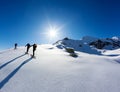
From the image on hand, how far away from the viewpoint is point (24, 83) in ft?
25.2

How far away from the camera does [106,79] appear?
9078 mm

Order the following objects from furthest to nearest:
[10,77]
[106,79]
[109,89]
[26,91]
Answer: [106,79], [10,77], [109,89], [26,91]

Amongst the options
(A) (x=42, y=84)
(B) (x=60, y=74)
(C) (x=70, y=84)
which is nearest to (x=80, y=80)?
(C) (x=70, y=84)

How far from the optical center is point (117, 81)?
8.84m

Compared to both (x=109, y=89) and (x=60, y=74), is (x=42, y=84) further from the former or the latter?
(x=109, y=89)

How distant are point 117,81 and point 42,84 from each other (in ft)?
17.2

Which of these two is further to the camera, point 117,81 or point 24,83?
point 117,81

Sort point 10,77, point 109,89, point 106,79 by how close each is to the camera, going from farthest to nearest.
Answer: point 106,79, point 10,77, point 109,89

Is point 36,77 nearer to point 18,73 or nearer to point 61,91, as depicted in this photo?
point 18,73

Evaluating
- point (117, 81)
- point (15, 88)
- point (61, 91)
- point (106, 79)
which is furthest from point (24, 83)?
point (117, 81)

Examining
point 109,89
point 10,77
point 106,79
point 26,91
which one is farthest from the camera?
point 106,79

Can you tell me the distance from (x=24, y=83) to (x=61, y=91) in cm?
236

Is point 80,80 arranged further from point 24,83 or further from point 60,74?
point 24,83

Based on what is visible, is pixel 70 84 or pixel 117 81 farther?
pixel 117 81
